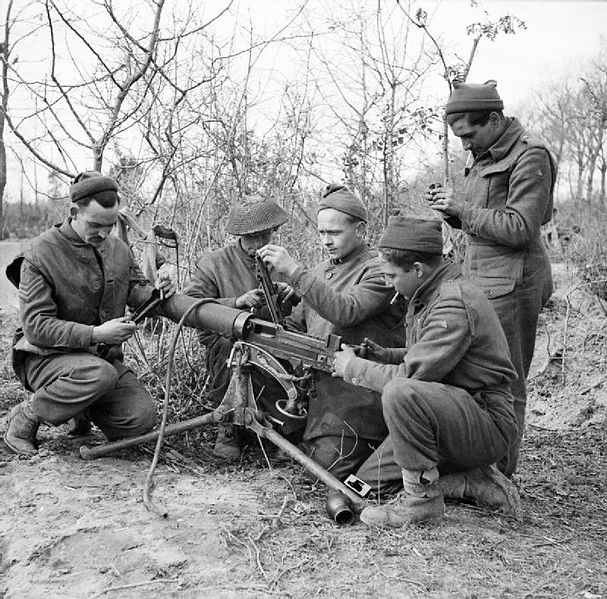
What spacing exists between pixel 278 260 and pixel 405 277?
72cm

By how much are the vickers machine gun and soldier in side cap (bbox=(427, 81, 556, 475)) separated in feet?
3.22

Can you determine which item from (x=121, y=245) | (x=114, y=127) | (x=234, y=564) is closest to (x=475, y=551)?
(x=234, y=564)

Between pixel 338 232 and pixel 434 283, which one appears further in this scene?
pixel 338 232

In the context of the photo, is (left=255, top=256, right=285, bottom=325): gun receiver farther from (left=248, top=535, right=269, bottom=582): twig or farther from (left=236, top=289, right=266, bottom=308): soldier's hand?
(left=248, top=535, right=269, bottom=582): twig

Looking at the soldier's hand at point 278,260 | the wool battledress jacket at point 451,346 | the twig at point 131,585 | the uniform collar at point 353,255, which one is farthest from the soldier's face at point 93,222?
the twig at point 131,585

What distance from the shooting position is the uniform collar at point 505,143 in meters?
4.11

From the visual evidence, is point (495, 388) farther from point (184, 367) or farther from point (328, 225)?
point (184, 367)

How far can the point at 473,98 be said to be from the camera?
3996mm

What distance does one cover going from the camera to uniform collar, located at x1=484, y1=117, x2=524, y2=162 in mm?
4109

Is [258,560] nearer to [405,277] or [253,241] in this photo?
[405,277]

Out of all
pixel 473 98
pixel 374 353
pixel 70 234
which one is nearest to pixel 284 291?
pixel 374 353

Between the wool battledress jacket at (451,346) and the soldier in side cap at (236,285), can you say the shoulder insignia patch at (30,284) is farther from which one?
the wool battledress jacket at (451,346)

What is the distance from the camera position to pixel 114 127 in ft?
18.7

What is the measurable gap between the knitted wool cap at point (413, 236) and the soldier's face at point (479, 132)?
0.77 m
